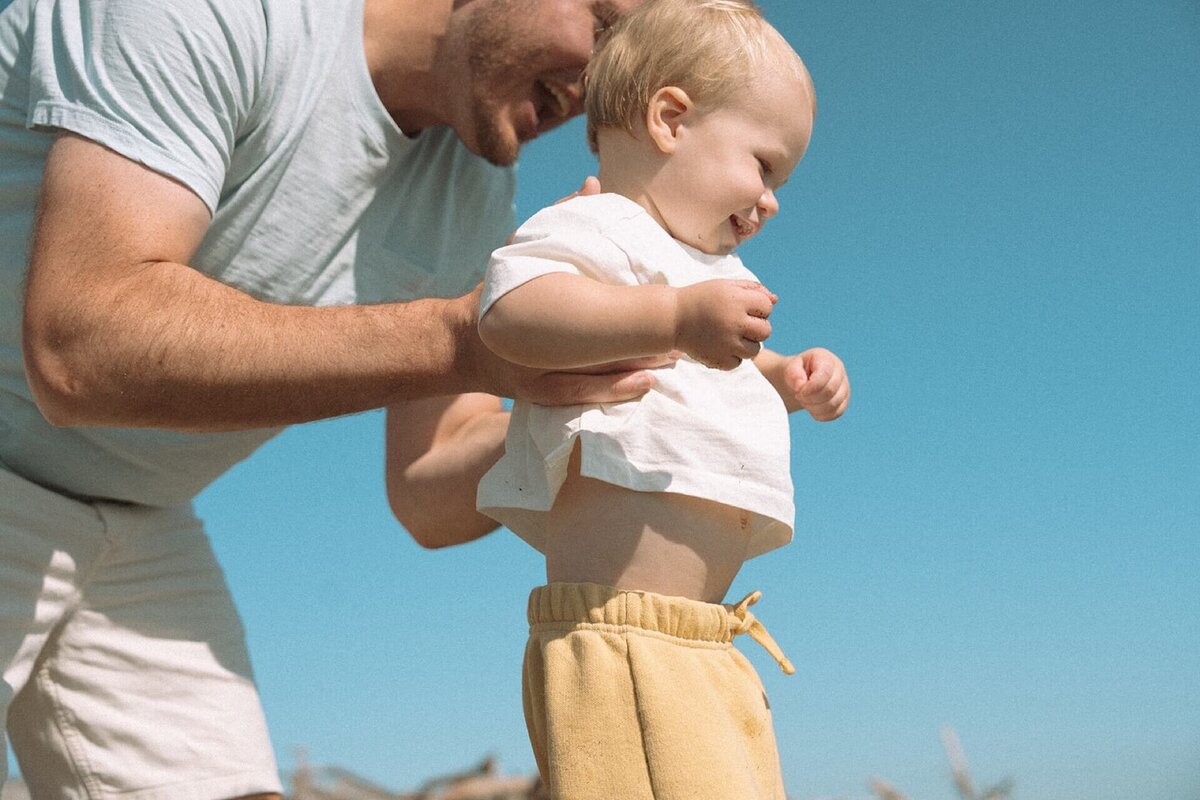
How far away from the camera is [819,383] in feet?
7.47

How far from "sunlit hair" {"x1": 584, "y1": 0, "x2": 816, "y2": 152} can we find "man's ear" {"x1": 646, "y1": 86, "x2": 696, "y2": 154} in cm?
2

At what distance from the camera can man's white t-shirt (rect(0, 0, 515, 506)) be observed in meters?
2.51

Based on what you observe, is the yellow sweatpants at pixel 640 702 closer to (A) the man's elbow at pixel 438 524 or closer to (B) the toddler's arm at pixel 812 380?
(B) the toddler's arm at pixel 812 380

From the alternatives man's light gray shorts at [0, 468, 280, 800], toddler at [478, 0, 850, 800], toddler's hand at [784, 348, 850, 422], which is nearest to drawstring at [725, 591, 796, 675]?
toddler at [478, 0, 850, 800]

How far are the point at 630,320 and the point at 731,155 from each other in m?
0.46

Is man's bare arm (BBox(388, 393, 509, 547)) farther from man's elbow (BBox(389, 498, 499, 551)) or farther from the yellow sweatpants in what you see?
the yellow sweatpants

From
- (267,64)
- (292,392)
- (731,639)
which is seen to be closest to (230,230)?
(267,64)

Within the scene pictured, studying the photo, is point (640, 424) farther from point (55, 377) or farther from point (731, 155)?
point (55, 377)

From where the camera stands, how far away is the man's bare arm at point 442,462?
3.08 m

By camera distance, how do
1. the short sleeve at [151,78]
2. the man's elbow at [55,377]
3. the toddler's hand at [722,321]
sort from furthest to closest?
1. the short sleeve at [151,78]
2. the man's elbow at [55,377]
3. the toddler's hand at [722,321]

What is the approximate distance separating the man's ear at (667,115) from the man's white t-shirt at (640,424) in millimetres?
129

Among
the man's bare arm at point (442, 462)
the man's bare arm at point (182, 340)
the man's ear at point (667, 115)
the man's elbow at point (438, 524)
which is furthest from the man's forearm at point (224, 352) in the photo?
the man's elbow at point (438, 524)

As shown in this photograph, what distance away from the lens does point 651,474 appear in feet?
6.44

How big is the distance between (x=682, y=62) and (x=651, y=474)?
738 millimetres
